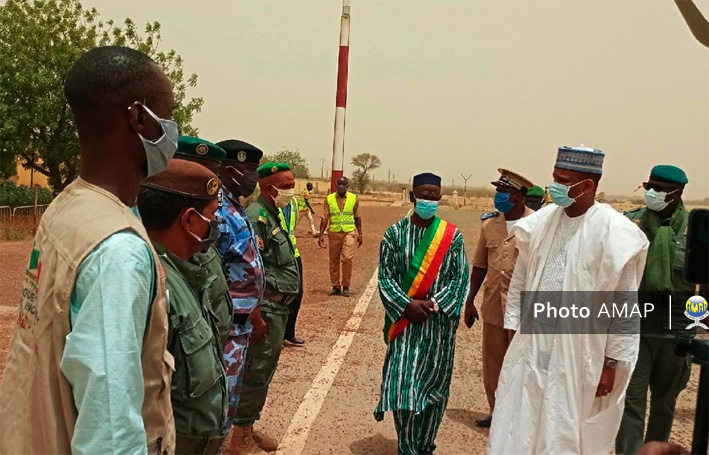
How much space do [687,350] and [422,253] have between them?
2.85 metres

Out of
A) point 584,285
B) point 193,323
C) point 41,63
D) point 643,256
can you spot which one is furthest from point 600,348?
point 41,63

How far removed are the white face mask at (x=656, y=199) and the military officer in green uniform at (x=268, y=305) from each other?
2.62 metres

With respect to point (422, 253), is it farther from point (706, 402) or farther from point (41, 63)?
point (41, 63)

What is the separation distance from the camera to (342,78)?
61.4ft

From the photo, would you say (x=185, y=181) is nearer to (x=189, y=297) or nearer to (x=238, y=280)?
(x=189, y=297)

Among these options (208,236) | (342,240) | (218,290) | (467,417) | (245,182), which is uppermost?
(245,182)

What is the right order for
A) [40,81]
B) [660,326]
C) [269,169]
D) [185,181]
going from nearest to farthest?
1. [185,181]
2. [660,326]
3. [269,169]
4. [40,81]

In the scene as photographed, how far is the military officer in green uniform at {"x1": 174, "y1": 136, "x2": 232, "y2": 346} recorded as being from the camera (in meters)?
2.64

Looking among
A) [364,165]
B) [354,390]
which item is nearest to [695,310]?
[354,390]

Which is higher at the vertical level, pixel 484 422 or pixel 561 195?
pixel 561 195

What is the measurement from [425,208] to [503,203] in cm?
106

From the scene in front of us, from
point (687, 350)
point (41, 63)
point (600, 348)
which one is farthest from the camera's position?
point (41, 63)

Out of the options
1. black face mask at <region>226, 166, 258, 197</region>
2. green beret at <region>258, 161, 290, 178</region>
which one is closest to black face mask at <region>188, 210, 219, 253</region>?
black face mask at <region>226, 166, 258, 197</region>

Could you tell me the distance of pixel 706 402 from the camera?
1.34m
